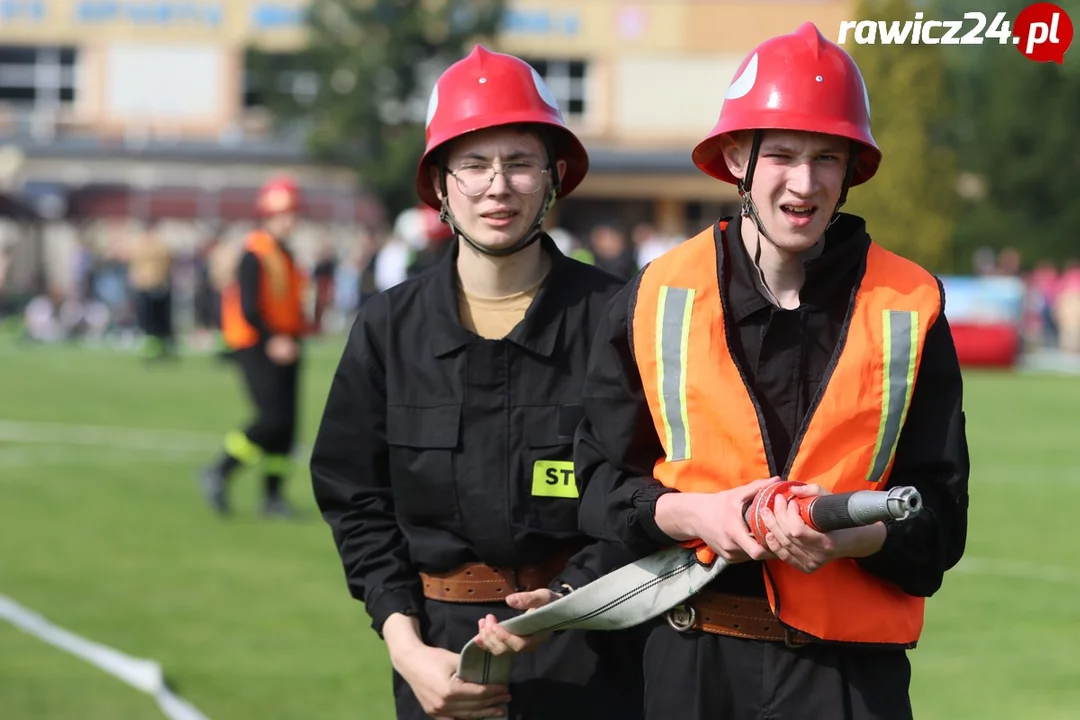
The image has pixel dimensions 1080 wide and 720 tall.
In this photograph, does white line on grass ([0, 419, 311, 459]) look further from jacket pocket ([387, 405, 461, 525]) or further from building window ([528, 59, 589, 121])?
building window ([528, 59, 589, 121])

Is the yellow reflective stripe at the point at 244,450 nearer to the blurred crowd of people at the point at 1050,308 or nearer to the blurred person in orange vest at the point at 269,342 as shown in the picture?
the blurred person in orange vest at the point at 269,342

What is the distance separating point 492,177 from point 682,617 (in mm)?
1168

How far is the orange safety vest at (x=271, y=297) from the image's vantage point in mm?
12172

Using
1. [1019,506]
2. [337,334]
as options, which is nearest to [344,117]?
[337,334]

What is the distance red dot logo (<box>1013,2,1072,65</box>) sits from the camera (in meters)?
7.30

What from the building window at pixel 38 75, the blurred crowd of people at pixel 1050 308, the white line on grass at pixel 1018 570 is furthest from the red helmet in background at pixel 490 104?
the building window at pixel 38 75

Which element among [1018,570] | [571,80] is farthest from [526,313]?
[571,80]

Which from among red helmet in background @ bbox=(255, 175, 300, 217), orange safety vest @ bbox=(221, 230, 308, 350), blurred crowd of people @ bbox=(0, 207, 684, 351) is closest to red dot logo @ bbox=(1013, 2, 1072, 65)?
red helmet in background @ bbox=(255, 175, 300, 217)

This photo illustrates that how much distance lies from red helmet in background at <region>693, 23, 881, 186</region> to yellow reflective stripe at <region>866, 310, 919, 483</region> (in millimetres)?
362

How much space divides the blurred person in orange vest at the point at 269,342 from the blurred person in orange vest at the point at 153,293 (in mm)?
17463

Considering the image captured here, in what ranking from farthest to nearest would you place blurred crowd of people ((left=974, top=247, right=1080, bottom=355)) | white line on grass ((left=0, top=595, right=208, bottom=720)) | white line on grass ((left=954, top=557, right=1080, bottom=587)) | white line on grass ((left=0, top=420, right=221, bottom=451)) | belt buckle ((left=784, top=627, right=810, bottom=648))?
1. blurred crowd of people ((left=974, top=247, right=1080, bottom=355))
2. white line on grass ((left=0, top=420, right=221, bottom=451))
3. white line on grass ((left=954, top=557, right=1080, bottom=587))
4. white line on grass ((left=0, top=595, right=208, bottom=720))
5. belt buckle ((left=784, top=627, right=810, bottom=648))

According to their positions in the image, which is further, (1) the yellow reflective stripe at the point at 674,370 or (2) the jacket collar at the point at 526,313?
(2) the jacket collar at the point at 526,313
